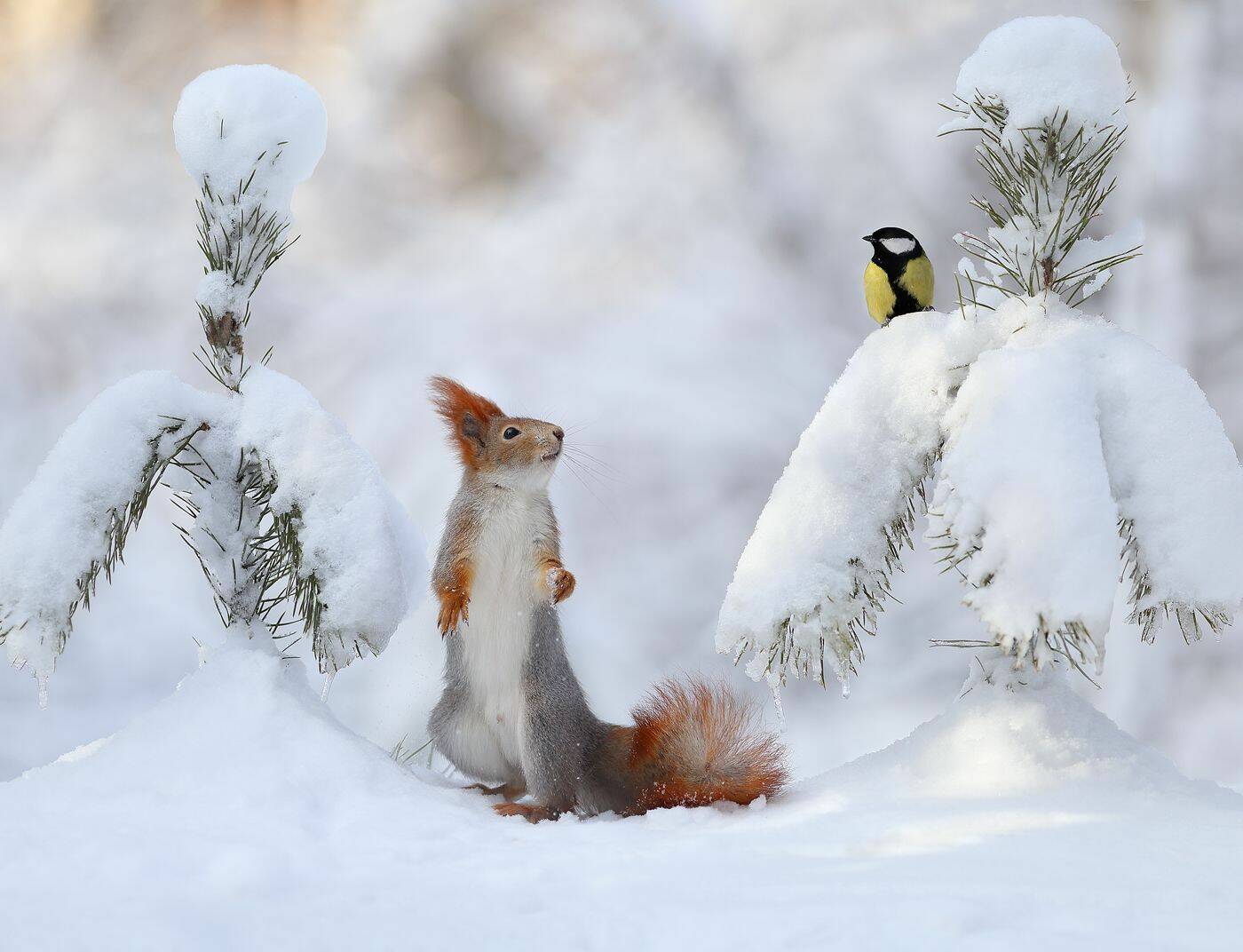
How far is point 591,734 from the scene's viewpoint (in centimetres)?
216

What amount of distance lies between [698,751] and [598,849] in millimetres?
381

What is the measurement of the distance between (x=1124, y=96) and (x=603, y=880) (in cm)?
153

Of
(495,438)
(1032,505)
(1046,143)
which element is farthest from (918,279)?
(495,438)

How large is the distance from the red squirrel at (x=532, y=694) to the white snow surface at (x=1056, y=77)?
1.00 metres

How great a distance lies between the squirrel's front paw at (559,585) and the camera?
82.7 inches

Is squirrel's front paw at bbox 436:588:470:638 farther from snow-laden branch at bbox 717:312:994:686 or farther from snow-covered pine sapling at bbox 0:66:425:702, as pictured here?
snow-laden branch at bbox 717:312:994:686

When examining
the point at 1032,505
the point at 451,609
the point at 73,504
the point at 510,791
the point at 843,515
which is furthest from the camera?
the point at 510,791

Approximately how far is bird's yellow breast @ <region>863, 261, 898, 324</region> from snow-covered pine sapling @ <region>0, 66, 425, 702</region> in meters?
0.99

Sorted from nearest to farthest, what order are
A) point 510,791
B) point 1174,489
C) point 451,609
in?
point 1174,489 → point 451,609 → point 510,791

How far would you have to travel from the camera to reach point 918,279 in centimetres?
211

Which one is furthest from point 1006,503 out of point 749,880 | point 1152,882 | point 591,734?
point 591,734

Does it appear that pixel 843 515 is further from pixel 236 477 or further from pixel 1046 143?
pixel 236 477

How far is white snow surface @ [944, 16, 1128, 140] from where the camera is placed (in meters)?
1.88

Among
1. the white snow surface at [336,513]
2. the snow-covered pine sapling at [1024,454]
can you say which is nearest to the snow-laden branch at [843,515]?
the snow-covered pine sapling at [1024,454]
